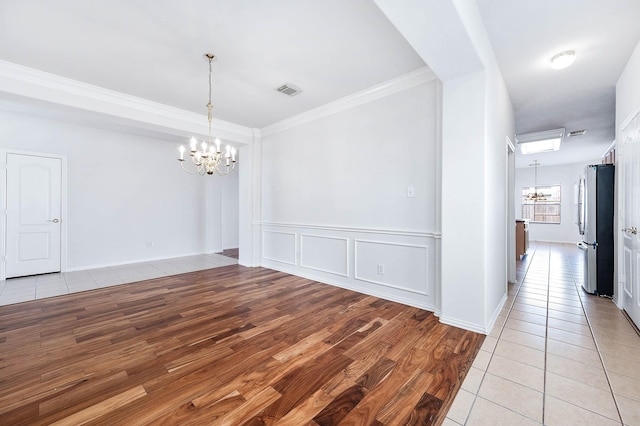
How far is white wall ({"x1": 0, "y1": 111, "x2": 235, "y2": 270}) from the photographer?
488 centimetres

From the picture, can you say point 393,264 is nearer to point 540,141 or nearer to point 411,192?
point 411,192

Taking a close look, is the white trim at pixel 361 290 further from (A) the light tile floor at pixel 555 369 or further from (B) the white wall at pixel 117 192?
(B) the white wall at pixel 117 192

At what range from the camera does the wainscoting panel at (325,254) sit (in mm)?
4059

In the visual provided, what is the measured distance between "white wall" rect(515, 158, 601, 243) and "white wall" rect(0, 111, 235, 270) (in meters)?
10.8

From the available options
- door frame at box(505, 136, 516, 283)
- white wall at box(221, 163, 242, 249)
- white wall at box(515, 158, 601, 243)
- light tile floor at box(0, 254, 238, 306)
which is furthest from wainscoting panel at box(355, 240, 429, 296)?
white wall at box(515, 158, 601, 243)

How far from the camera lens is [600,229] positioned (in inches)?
142

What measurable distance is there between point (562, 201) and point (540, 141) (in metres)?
5.07

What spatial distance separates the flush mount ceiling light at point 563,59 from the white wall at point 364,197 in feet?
3.59

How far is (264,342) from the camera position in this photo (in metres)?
2.41

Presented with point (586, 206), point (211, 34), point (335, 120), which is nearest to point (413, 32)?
point (211, 34)

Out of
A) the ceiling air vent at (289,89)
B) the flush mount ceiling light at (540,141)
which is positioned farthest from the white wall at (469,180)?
the flush mount ceiling light at (540,141)

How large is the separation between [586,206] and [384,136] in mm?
2997

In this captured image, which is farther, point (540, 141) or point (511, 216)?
point (540, 141)

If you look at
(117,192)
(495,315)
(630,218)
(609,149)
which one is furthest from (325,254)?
(609,149)
